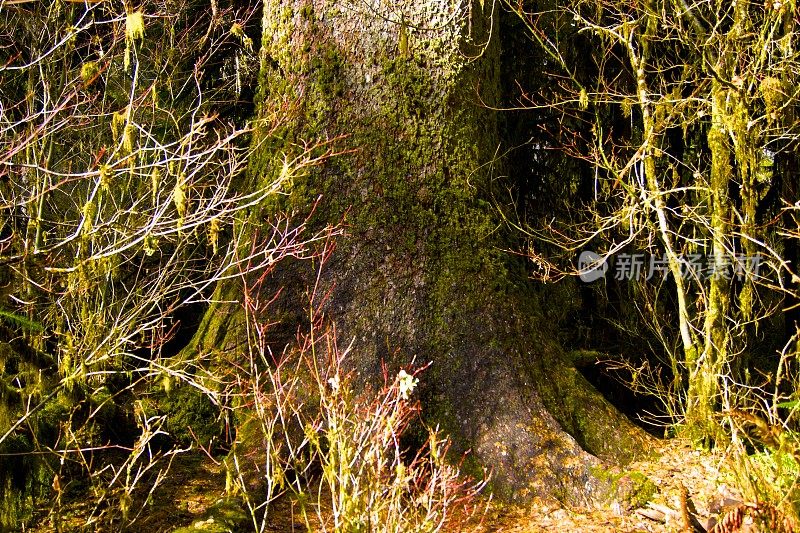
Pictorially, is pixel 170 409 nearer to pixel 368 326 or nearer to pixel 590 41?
pixel 368 326

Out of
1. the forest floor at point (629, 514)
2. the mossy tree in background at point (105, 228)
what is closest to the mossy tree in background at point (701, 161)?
the forest floor at point (629, 514)

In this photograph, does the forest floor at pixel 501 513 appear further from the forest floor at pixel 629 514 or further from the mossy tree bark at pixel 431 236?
the mossy tree bark at pixel 431 236

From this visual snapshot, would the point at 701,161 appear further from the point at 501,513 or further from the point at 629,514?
the point at 501,513

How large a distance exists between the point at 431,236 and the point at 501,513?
60.6 inches

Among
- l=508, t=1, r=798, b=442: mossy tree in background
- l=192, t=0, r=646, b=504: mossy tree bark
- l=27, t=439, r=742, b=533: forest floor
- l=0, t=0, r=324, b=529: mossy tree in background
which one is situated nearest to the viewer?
l=0, t=0, r=324, b=529: mossy tree in background

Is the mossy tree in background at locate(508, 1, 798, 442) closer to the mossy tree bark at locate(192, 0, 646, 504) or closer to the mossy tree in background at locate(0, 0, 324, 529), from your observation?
the mossy tree bark at locate(192, 0, 646, 504)

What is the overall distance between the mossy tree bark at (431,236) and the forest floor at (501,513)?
0.53 ft

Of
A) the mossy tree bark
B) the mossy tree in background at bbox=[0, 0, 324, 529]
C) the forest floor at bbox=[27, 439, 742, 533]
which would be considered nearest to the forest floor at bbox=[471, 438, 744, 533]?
the forest floor at bbox=[27, 439, 742, 533]

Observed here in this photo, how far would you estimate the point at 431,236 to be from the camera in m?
3.74

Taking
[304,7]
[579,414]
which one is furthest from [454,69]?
[579,414]

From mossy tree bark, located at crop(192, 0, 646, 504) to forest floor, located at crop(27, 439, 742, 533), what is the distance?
6.4 inches

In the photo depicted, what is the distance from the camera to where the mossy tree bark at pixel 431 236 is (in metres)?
3.52

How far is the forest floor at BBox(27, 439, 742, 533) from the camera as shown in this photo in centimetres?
305

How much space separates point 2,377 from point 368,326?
1.76 metres
